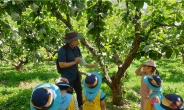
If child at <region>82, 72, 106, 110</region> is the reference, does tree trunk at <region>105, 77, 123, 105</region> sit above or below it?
below

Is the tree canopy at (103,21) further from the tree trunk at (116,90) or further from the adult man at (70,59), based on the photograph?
the tree trunk at (116,90)

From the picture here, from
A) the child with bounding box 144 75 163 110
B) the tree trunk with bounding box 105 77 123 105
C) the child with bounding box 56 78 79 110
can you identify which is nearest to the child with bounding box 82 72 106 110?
the child with bounding box 56 78 79 110

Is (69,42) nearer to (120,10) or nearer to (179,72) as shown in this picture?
(120,10)

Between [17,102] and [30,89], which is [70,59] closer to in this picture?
[17,102]

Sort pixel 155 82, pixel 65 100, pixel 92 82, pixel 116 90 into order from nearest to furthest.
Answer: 1. pixel 65 100
2. pixel 92 82
3. pixel 155 82
4. pixel 116 90

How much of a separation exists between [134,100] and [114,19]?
2.27 metres

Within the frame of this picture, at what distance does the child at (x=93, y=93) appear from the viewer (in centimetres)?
255

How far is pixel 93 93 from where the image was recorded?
106 inches

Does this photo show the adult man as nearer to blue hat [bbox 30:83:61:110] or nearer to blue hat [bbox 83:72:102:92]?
blue hat [bbox 83:72:102:92]

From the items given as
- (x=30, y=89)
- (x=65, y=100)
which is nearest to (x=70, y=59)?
(x=65, y=100)

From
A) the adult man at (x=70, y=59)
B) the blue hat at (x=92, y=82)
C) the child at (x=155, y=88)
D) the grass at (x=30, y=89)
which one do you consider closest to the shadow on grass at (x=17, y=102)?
the grass at (x=30, y=89)

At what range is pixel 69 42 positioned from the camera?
126 inches

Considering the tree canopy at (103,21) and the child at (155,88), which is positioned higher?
the tree canopy at (103,21)

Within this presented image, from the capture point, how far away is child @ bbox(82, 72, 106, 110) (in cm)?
255
